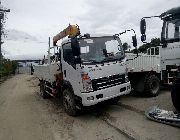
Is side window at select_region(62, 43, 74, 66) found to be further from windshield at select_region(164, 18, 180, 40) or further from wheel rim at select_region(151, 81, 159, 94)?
wheel rim at select_region(151, 81, 159, 94)

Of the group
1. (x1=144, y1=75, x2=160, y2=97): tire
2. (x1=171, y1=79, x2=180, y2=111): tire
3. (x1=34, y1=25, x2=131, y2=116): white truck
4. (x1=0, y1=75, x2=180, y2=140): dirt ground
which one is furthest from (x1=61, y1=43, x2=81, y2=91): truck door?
(x1=144, y1=75, x2=160, y2=97): tire

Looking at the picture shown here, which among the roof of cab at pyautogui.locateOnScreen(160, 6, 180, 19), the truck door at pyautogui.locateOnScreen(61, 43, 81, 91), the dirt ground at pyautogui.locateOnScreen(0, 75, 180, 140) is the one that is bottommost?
the dirt ground at pyautogui.locateOnScreen(0, 75, 180, 140)

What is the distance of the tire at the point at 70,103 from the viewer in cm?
877

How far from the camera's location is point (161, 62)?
407 inches

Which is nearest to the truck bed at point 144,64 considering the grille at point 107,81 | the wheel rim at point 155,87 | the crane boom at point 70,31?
the wheel rim at point 155,87

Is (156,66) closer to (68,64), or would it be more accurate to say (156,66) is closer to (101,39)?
(101,39)

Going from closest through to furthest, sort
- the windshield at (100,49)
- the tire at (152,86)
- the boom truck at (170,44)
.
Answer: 1. the windshield at (100,49)
2. the boom truck at (170,44)
3. the tire at (152,86)

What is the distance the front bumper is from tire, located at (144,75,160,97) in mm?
2081

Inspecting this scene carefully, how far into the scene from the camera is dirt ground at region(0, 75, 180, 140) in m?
6.69

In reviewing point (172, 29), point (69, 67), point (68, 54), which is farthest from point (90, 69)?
point (172, 29)

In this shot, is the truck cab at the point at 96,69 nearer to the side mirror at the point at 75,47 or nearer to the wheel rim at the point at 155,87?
the side mirror at the point at 75,47

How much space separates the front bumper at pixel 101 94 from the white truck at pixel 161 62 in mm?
1705

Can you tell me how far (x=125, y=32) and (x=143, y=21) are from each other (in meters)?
0.82

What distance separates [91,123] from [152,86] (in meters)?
3.74
